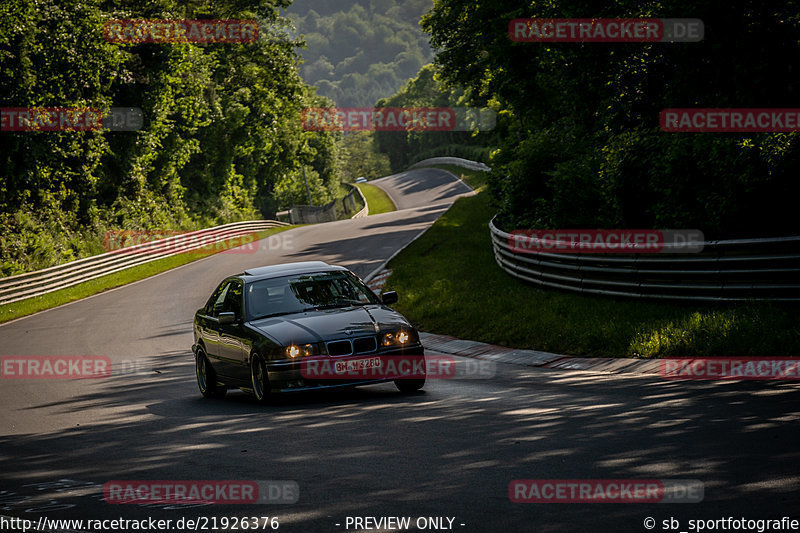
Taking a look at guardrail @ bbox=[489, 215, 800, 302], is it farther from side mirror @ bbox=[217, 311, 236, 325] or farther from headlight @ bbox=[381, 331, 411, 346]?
side mirror @ bbox=[217, 311, 236, 325]

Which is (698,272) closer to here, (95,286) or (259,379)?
(259,379)

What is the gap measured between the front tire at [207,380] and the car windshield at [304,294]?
1.47 metres

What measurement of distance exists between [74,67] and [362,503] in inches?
1458

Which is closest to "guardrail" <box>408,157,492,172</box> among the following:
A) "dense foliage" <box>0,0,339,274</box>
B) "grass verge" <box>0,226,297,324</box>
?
"dense foliage" <box>0,0,339,274</box>

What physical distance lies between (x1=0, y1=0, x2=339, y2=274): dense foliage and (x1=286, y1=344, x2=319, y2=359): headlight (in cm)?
2762

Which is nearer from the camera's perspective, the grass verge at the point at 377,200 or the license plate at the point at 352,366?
the license plate at the point at 352,366

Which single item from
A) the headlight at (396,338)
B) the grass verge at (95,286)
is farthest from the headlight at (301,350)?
the grass verge at (95,286)

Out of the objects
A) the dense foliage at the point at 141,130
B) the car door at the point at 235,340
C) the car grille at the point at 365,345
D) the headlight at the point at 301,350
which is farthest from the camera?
the dense foliage at the point at 141,130

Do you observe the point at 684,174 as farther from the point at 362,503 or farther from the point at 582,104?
the point at 362,503

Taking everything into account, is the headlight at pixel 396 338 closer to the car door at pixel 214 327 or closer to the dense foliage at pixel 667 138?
the car door at pixel 214 327

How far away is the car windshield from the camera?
10.6 metres

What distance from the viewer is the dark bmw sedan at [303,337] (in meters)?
9.50

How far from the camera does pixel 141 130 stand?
44.7m

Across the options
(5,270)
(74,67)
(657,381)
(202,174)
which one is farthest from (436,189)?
(657,381)
